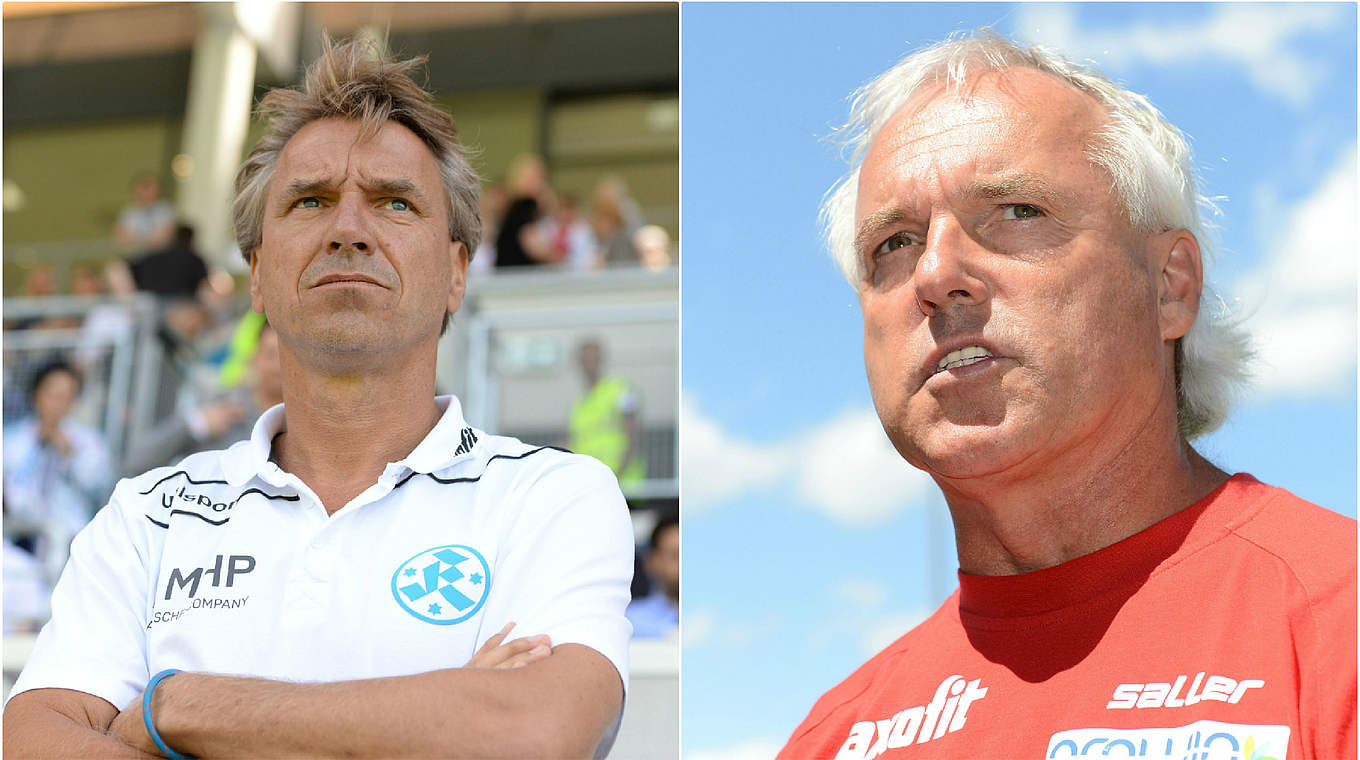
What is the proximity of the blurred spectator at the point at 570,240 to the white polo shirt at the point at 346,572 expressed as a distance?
231 inches

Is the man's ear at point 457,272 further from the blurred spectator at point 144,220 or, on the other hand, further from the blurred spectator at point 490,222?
the blurred spectator at point 144,220

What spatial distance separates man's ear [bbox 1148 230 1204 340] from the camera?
2.42 meters

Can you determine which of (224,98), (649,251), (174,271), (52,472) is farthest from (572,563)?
(224,98)

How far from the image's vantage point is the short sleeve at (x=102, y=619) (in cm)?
234

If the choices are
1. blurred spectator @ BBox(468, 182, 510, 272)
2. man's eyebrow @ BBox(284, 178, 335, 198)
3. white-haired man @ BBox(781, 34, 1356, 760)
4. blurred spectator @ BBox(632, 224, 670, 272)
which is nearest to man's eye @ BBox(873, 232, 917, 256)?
white-haired man @ BBox(781, 34, 1356, 760)

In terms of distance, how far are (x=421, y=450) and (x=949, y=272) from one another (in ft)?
3.38

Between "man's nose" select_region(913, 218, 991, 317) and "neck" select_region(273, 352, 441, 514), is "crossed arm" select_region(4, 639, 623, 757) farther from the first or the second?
"man's nose" select_region(913, 218, 991, 317)

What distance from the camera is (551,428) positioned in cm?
673

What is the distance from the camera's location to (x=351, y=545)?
239 centimetres

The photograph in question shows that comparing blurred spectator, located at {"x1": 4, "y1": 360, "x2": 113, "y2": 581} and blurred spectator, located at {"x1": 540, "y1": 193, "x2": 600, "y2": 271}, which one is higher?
blurred spectator, located at {"x1": 540, "y1": 193, "x2": 600, "y2": 271}

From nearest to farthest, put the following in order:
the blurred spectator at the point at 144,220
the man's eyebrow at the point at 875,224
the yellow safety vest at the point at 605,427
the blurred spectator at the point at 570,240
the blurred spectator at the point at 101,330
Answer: the man's eyebrow at the point at 875,224 → the yellow safety vest at the point at 605,427 → the blurred spectator at the point at 101,330 → the blurred spectator at the point at 570,240 → the blurred spectator at the point at 144,220

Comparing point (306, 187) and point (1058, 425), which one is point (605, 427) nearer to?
point (306, 187)

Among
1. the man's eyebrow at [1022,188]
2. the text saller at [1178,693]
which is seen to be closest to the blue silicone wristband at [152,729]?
the text saller at [1178,693]

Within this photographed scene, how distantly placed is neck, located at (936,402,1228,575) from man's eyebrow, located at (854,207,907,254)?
1.55 ft
